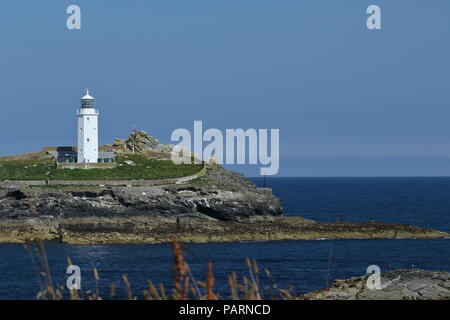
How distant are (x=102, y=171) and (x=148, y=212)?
42.2 feet

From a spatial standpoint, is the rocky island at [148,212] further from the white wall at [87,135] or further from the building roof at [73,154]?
the building roof at [73,154]

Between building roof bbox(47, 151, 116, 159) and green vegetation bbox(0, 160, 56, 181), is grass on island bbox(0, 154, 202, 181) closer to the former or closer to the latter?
green vegetation bbox(0, 160, 56, 181)

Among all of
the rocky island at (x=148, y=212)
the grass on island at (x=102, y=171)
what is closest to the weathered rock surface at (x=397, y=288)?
the rocky island at (x=148, y=212)

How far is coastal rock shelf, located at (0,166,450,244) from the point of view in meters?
76.0

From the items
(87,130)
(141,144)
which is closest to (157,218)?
(87,130)

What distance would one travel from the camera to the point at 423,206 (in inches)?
5458

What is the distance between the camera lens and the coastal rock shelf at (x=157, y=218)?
76000 mm

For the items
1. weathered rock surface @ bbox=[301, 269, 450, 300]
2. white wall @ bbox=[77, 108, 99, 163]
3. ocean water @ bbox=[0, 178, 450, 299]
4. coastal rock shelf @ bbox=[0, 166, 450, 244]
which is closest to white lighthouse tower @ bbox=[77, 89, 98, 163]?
white wall @ bbox=[77, 108, 99, 163]

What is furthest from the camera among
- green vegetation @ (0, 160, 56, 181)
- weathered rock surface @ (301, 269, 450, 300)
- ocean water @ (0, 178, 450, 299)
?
green vegetation @ (0, 160, 56, 181)

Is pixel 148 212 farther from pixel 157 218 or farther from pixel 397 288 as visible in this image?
pixel 397 288

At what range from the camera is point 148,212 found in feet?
271

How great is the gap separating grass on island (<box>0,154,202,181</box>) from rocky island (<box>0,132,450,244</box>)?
0.11 m

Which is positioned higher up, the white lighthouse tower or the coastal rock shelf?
the white lighthouse tower
